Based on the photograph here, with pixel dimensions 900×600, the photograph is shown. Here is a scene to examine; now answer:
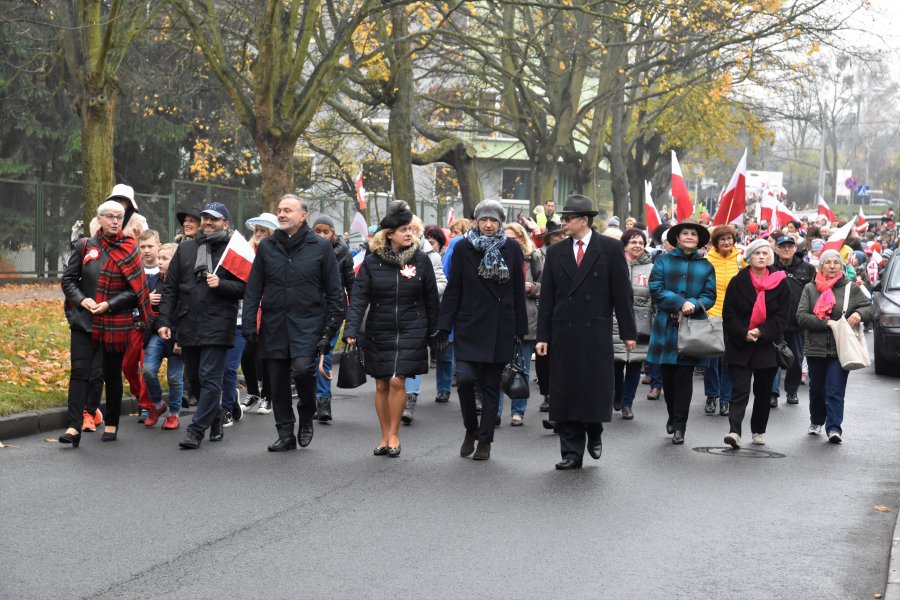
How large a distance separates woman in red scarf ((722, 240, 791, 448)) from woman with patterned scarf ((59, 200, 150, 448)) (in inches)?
182

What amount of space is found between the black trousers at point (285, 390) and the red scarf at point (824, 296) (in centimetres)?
441

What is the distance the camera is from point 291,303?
9398mm

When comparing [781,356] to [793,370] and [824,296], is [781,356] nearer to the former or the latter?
[824,296]

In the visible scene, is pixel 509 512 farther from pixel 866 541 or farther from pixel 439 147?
pixel 439 147

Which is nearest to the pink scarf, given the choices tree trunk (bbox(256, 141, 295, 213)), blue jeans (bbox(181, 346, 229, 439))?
blue jeans (bbox(181, 346, 229, 439))

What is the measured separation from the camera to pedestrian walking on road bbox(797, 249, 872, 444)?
35.7 ft

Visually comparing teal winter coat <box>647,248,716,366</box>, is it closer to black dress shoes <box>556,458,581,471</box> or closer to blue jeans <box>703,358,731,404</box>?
black dress shoes <box>556,458,581,471</box>

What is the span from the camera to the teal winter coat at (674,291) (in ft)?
34.9

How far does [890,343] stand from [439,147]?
14949mm

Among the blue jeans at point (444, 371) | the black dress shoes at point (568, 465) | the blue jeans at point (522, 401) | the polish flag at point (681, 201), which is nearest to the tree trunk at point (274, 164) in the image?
the polish flag at point (681, 201)

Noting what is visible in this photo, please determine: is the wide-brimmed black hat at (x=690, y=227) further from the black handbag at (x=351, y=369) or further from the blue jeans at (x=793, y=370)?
the blue jeans at (x=793, y=370)

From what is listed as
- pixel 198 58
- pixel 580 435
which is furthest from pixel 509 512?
pixel 198 58

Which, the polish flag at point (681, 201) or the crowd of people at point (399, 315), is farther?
the polish flag at point (681, 201)

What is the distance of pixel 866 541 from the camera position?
7.09 metres
